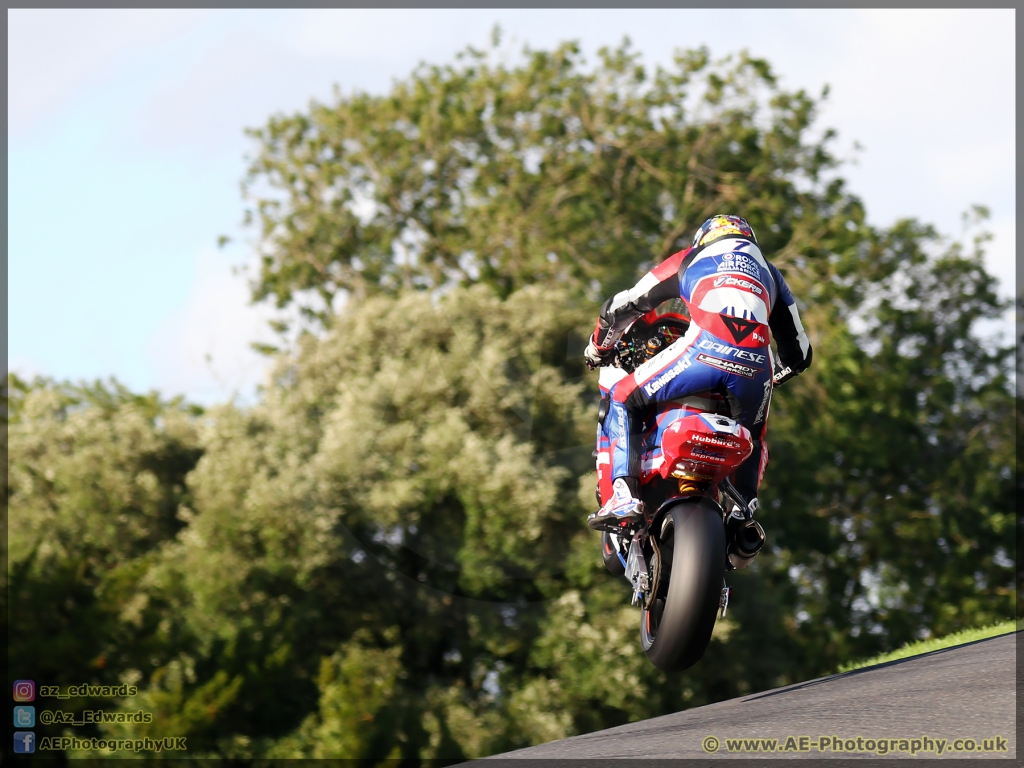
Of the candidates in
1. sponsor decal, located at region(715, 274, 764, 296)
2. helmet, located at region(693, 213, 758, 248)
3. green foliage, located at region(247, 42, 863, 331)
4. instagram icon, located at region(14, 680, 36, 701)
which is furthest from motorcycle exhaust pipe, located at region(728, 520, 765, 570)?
green foliage, located at region(247, 42, 863, 331)

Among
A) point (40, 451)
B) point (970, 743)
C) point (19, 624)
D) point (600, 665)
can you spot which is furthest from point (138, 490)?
point (970, 743)

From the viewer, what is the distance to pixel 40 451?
759 inches

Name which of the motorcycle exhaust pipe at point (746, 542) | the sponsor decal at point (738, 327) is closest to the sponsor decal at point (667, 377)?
the sponsor decal at point (738, 327)

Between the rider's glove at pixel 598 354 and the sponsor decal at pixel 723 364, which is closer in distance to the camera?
the sponsor decal at pixel 723 364

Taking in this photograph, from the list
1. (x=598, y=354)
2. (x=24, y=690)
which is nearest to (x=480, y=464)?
(x=24, y=690)

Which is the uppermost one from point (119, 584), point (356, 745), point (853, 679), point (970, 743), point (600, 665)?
point (119, 584)

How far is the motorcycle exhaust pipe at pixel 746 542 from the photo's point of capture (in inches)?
238

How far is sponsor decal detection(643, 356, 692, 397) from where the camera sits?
5.93m

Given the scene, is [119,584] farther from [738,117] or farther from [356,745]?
[738,117]

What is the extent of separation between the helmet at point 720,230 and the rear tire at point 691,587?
1536mm

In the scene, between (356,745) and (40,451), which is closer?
(356,745)

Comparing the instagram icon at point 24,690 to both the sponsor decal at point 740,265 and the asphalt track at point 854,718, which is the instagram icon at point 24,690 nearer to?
the asphalt track at point 854,718

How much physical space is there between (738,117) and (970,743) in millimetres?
23426

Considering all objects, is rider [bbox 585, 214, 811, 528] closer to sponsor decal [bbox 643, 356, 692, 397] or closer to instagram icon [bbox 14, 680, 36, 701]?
sponsor decal [bbox 643, 356, 692, 397]
